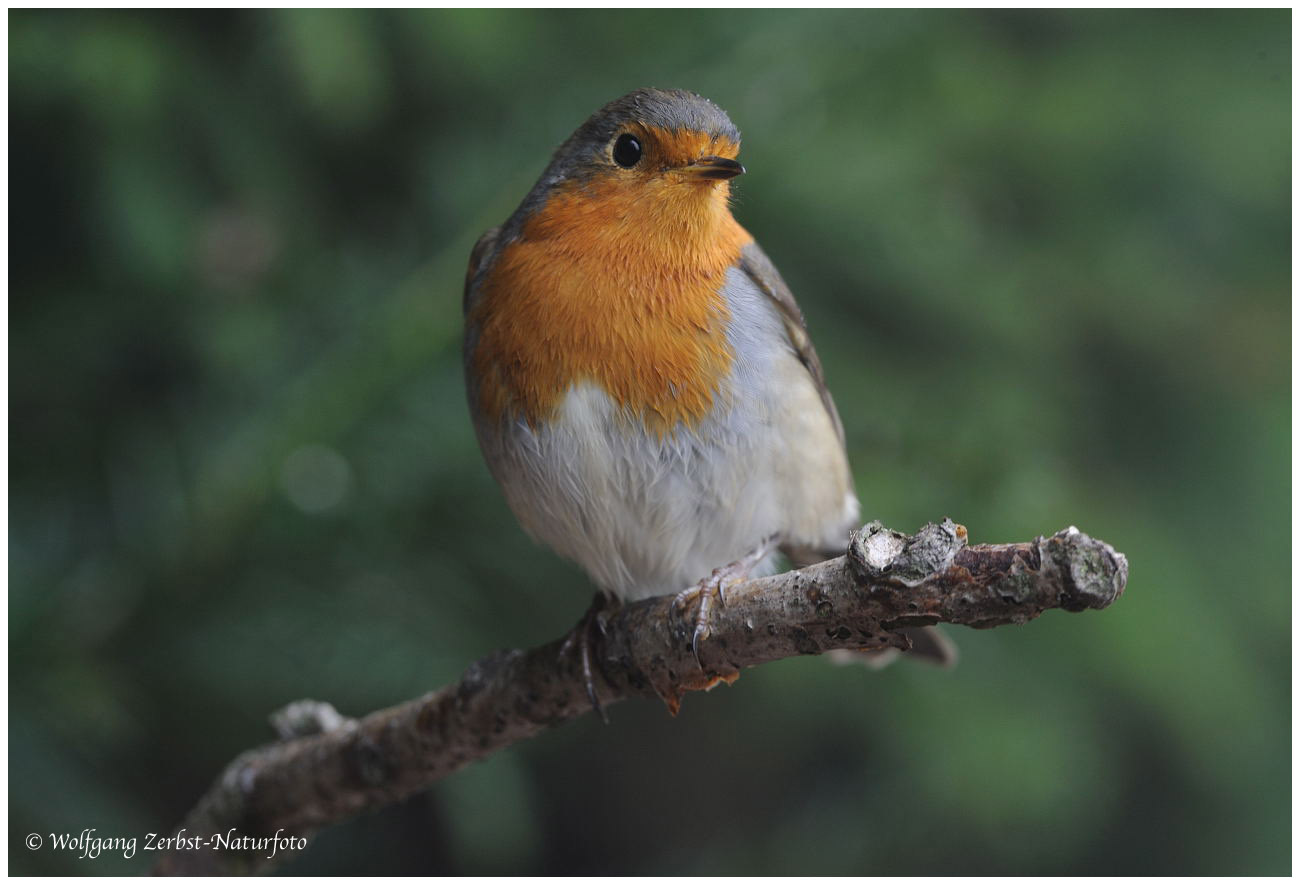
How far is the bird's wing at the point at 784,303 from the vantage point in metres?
2.50

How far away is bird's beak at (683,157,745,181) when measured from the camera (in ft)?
7.21

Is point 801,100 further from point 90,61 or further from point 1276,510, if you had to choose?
point 1276,510

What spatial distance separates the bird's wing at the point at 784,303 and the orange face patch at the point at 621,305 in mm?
146

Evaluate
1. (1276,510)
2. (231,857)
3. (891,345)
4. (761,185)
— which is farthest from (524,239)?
(1276,510)

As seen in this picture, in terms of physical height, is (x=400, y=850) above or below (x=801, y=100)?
below

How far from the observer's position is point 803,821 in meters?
3.67

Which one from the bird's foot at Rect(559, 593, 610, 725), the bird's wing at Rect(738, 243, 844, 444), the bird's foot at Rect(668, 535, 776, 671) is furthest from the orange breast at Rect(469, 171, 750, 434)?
the bird's foot at Rect(559, 593, 610, 725)

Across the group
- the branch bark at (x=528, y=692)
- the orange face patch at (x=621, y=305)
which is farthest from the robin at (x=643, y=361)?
the branch bark at (x=528, y=692)

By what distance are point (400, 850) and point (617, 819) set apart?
0.73 m

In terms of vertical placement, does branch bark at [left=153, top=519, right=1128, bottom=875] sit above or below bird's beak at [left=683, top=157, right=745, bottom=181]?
below

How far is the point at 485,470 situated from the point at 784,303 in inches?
35.9

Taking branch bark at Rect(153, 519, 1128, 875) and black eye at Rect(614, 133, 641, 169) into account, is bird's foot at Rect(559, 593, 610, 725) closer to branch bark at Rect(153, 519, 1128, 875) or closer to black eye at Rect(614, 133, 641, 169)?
branch bark at Rect(153, 519, 1128, 875)

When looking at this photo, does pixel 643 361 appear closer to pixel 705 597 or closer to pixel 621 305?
pixel 621 305

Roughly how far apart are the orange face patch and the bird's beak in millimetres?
23
